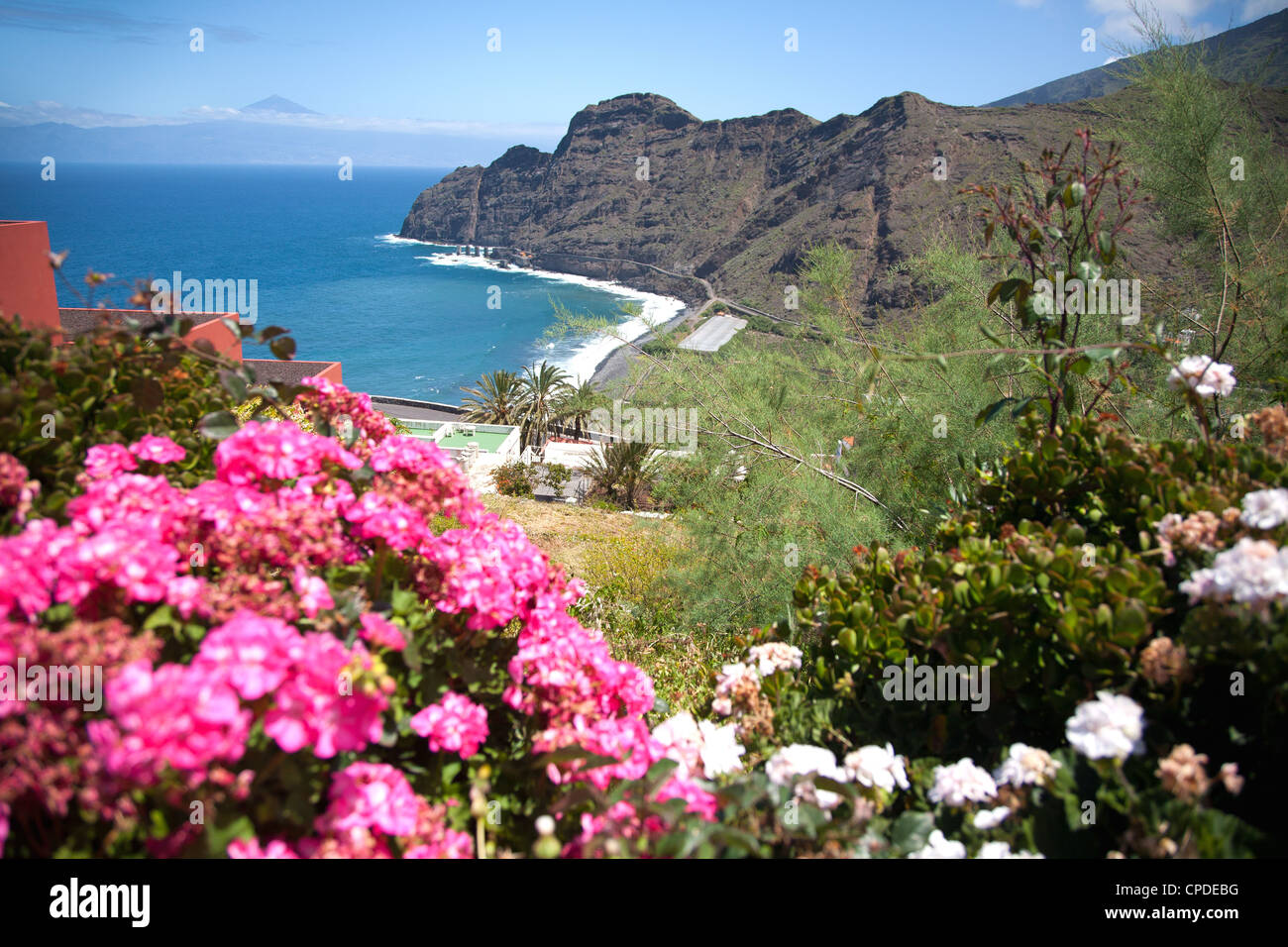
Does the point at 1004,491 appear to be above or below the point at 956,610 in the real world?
above

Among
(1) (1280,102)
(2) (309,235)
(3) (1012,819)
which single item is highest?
(2) (309,235)

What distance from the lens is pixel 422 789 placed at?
4.66 feet

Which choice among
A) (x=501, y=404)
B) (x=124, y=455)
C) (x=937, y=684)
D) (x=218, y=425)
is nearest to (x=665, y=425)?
(x=937, y=684)

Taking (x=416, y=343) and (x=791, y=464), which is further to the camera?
(x=416, y=343)

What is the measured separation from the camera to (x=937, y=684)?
6.00ft

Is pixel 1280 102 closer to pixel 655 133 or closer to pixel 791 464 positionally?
pixel 791 464

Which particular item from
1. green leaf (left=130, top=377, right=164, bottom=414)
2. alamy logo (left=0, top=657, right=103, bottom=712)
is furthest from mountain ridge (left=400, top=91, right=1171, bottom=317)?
alamy logo (left=0, top=657, right=103, bottom=712)

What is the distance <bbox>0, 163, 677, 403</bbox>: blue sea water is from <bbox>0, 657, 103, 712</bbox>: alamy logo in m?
20.5

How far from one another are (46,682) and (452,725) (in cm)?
63

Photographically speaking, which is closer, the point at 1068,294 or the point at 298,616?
the point at 298,616

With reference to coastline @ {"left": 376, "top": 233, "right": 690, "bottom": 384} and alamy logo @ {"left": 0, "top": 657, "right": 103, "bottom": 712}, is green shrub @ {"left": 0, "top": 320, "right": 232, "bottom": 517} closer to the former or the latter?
alamy logo @ {"left": 0, "top": 657, "right": 103, "bottom": 712}

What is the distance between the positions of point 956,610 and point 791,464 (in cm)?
228
